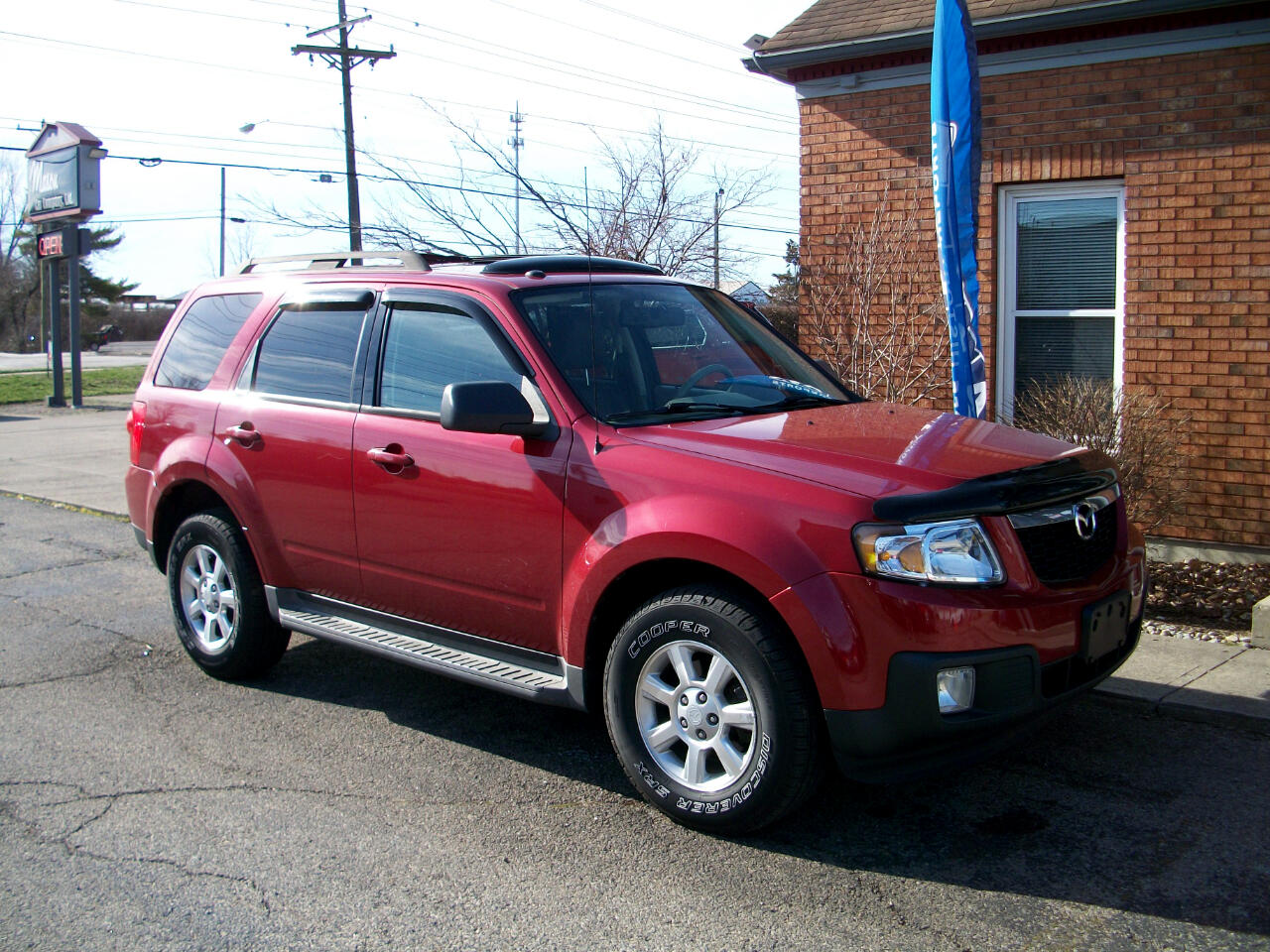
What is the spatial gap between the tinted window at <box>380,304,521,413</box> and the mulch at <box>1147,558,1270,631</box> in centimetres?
380

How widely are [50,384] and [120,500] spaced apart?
23.5 metres

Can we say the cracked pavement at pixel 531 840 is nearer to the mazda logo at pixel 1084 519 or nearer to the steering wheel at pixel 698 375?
the mazda logo at pixel 1084 519

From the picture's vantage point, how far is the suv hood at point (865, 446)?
3.64 metres

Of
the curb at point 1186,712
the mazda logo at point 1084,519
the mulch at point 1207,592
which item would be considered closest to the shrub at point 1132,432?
the mulch at point 1207,592

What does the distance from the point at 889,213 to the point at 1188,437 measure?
2.77 meters

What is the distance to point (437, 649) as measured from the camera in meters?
4.66

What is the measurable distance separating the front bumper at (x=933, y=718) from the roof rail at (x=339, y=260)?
2.78 meters

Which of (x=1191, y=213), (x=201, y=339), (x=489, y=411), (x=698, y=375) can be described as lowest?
(x=489, y=411)

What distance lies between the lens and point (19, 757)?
467 centimetres

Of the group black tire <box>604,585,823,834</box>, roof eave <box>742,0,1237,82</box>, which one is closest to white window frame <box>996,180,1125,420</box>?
roof eave <box>742,0,1237,82</box>

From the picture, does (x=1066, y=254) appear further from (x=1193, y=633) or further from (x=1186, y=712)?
(x=1186, y=712)

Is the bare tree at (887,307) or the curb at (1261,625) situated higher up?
the bare tree at (887,307)

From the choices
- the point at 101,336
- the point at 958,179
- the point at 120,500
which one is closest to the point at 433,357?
the point at 958,179

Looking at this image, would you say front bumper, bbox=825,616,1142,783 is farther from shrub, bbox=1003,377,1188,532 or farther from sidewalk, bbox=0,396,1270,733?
shrub, bbox=1003,377,1188,532
